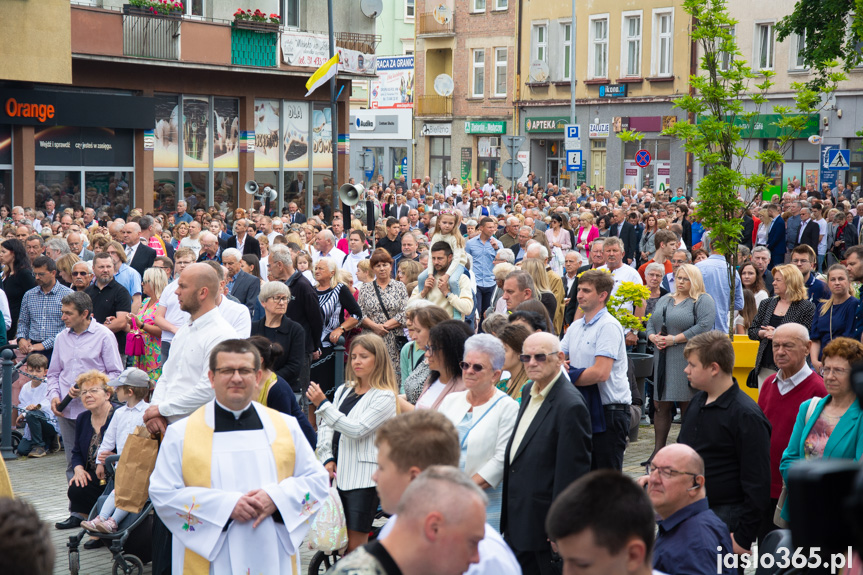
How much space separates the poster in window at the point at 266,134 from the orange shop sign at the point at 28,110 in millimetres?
7385

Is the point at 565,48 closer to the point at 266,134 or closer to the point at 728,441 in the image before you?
the point at 266,134

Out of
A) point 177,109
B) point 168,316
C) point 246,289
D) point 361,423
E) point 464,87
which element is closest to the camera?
point 361,423

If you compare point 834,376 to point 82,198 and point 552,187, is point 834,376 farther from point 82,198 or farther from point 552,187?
point 552,187

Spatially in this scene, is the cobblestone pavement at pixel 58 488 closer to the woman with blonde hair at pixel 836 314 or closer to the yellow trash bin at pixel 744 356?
the yellow trash bin at pixel 744 356

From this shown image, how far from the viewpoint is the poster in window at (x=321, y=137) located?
3309 cm

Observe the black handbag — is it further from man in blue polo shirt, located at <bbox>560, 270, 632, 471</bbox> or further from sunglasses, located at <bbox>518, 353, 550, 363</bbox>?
sunglasses, located at <bbox>518, 353, 550, 363</bbox>

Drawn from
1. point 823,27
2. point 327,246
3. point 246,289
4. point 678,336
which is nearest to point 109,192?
point 327,246

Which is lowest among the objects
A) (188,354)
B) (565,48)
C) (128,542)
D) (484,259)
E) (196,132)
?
(128,542)

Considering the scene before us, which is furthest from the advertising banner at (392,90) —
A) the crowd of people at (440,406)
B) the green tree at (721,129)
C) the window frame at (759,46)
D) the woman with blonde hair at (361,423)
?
the woman with blonde hair at (361,423)

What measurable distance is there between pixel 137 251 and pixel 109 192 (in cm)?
1386

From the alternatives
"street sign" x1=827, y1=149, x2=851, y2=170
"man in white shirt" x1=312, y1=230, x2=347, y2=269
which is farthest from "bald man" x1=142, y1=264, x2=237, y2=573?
"street sign" x1=827, y1=149, x2=851, y2=170

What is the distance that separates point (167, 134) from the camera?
28984 mm

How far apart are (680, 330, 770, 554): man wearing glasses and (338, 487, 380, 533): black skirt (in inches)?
80.4

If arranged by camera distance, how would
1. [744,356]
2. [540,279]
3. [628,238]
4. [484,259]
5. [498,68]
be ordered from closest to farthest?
[744,356] → [540,279] → [484,259] → [628,238] → [498,68]
